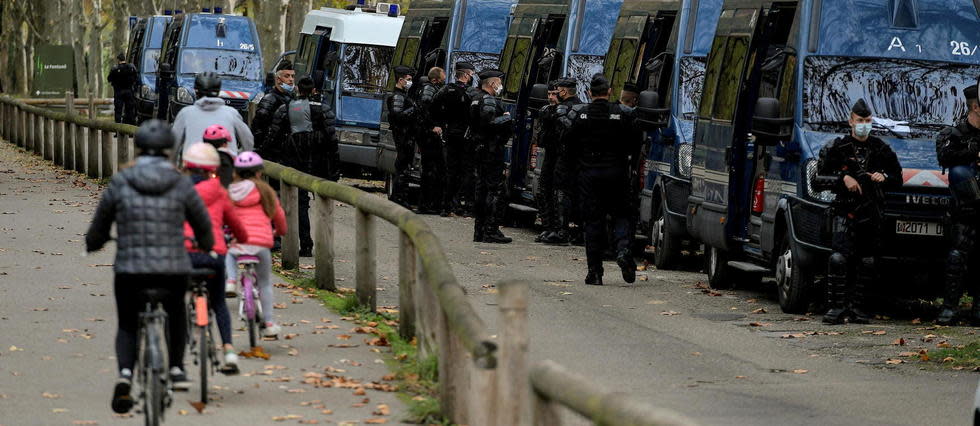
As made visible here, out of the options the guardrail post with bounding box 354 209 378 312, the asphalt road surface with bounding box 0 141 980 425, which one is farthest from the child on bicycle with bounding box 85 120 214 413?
the guardrail post with bounding box 354 209 378 312

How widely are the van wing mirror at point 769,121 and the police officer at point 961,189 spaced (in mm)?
1213

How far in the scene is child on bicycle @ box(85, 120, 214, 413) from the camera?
8.12 metres

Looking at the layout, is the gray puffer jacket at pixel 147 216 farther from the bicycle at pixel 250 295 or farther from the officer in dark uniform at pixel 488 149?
the officer in dark uniform at pixel 488 149

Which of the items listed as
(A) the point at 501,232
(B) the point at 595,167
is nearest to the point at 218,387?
(B) the point at 595,167

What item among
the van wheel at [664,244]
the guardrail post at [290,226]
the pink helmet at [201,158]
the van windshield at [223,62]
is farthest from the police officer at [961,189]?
the van windshield at [223,62]

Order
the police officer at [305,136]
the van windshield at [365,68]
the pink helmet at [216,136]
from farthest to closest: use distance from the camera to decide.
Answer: the van windshield at [365,68], the police officer at [305,136], the pink helmet at [216,136]

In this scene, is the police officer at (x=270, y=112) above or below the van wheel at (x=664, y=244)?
above

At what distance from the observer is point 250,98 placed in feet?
126

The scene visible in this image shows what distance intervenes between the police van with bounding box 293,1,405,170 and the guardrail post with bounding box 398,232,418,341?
16.8 m

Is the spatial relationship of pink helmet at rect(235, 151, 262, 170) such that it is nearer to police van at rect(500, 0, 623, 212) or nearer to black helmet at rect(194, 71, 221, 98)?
black helmet at rect(194, 71, 221, 98)

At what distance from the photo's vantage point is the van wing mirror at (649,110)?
18438 mm

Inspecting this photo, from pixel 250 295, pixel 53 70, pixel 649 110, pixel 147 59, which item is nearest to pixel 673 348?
pixel 250 295

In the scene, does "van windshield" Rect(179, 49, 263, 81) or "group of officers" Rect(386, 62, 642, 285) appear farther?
"van windshield" Rect(179, 49, 263, 81)

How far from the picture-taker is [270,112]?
1825 cm
